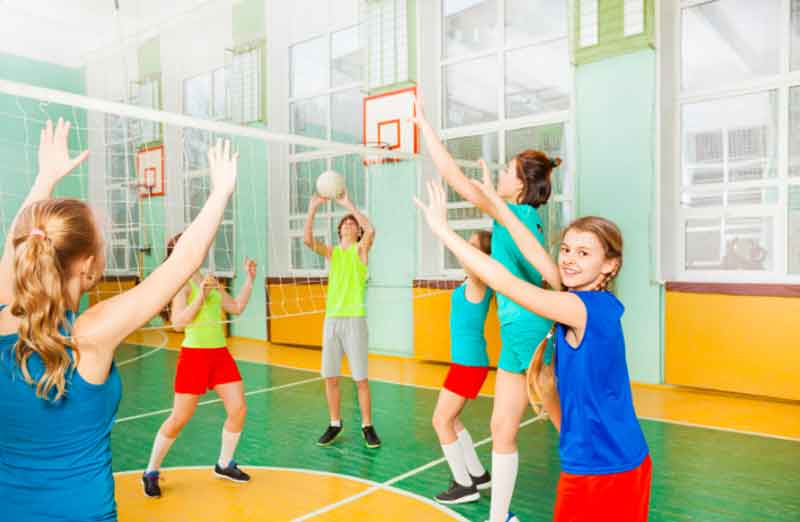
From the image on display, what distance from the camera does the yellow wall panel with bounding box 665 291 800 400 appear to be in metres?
4.50

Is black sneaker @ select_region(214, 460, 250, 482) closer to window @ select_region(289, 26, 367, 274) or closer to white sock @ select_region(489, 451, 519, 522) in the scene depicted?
white sock @ select_region(489, 451, 519, 522)

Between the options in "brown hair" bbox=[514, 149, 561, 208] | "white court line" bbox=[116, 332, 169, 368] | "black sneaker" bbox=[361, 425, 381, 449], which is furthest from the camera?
"white court line" bbox=[116, 332, 169, 368]

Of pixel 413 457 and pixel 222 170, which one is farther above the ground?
pixel 222 170

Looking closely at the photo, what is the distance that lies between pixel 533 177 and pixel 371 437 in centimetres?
206

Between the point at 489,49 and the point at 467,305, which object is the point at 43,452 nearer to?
the point at 467,305

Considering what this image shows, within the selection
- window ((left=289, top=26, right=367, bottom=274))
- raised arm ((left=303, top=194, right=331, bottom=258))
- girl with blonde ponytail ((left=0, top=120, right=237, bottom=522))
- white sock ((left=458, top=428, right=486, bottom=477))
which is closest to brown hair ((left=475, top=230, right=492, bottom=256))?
white sock ((left=458, top=428, right=486, bottom=477))

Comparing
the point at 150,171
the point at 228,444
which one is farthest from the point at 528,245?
the point at 150,171

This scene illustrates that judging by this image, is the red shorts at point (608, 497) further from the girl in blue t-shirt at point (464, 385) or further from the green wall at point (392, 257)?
the green wall at point (392, 257)

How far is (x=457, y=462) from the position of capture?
280cm

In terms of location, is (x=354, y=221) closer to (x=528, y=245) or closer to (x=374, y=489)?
(x=374, y=489)

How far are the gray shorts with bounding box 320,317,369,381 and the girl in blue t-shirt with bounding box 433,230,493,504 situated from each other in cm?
94

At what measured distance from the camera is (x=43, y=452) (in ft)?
3.40

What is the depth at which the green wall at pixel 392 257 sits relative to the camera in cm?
675

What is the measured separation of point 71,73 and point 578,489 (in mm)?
12194
